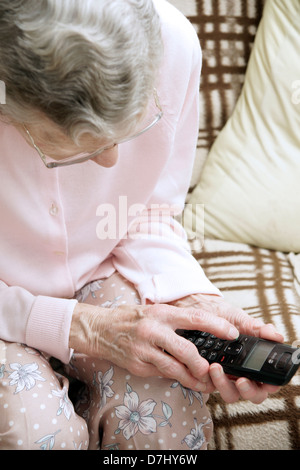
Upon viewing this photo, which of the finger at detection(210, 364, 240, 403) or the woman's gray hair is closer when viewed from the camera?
the woman's gray hair

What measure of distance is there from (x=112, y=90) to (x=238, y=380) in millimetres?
393

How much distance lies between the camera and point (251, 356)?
2.43 ft

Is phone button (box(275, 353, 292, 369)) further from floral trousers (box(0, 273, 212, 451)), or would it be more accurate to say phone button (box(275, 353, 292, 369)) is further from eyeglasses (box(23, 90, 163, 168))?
eyeglasses (box(23, 90, 163, 168))

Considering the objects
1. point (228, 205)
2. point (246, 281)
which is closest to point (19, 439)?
point (246, 281)

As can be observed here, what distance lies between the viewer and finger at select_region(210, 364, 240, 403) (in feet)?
2.49

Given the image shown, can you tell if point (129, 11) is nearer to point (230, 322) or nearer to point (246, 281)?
point (230, 322)

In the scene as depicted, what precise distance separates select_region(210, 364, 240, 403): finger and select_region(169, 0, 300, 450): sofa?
1.26 feet

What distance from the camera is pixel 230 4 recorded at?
4.34 feet

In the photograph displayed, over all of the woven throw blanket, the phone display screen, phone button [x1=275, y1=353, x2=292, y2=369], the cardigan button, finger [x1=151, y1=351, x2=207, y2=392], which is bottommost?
the woven throw blanket

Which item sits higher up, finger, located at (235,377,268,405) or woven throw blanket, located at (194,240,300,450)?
finger, located at (235,377,268,405)

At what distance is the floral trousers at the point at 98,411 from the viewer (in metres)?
0.77

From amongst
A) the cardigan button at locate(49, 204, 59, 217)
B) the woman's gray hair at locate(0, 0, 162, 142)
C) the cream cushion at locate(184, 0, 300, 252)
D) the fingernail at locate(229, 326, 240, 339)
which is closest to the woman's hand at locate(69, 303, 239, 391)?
the fingernail at locate(229, 326, 240, 339)

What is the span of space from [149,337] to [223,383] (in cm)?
12

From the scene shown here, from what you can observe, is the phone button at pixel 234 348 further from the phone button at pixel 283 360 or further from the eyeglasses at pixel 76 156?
the eyeglasses at pixel 76 156
